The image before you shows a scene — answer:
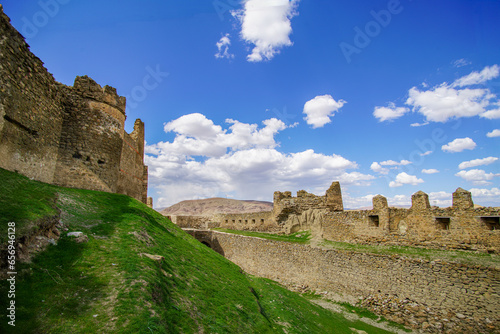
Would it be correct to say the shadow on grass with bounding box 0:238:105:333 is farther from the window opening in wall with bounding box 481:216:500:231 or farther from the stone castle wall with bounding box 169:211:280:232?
the stone castle wall with bounding box 169:211:280:232

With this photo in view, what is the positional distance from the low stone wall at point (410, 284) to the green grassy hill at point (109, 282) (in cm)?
612

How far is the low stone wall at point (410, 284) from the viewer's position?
9836 millimetres

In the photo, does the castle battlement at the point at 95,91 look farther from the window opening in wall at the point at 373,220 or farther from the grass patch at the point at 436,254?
the window opening in wall at the point at 373,220

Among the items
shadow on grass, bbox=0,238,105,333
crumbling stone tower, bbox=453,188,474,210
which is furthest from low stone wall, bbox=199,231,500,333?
shadow on grass, bbox=0,238,105,333

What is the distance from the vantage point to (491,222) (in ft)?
39.7

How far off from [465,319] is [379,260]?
3919mm

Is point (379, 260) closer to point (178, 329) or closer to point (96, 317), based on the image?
point (178, 329)

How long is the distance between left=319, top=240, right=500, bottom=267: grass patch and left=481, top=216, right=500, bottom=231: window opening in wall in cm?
144

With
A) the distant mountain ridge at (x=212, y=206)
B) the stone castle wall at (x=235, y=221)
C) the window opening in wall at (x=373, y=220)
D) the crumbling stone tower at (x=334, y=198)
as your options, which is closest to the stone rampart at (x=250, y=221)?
the stone castle wall at (x=235, y=221)

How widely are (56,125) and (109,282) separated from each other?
8.81 m

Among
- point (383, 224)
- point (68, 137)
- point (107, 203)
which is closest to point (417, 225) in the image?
point (383, 224)

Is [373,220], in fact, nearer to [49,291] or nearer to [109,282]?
[109,282]

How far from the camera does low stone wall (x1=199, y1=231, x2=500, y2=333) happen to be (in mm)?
9836

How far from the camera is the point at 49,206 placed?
6.05m
